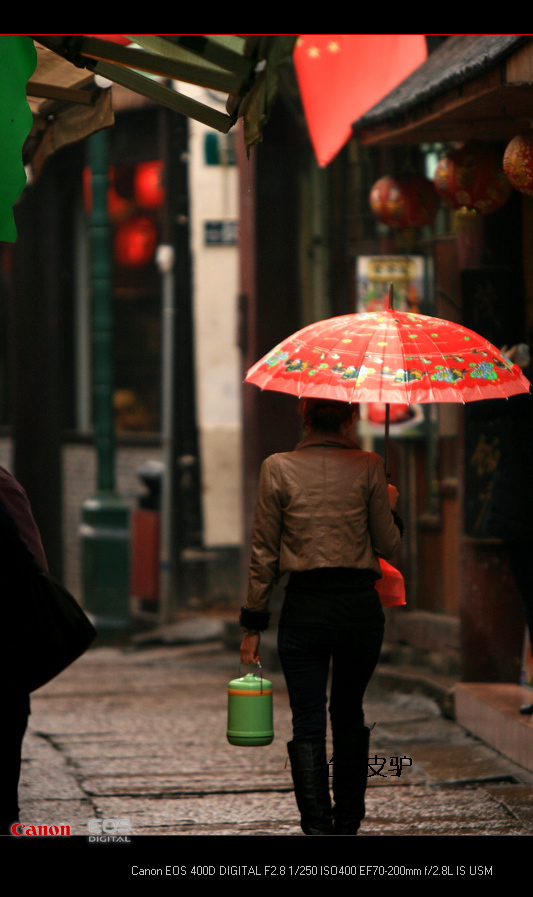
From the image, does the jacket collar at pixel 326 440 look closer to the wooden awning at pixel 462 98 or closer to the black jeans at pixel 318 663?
the black jeans at pixel 318 663

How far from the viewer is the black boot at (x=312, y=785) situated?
502 cm

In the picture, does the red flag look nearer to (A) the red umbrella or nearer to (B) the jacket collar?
(A) the red umbrella

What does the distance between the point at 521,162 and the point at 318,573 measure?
223 centimetres

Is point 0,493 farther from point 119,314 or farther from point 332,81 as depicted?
point 119,314

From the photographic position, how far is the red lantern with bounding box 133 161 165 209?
13594 mm

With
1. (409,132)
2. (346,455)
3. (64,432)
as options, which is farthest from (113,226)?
(346,455)

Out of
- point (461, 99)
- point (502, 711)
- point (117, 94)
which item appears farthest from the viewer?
point (117, 94)

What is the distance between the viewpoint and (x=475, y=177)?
23.0ft

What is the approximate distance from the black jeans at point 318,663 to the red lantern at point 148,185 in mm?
9085

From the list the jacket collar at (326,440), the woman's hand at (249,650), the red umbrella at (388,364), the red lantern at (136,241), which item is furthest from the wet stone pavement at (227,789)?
the red lantern at (136,241)

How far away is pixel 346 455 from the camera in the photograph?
5062 millimetres
